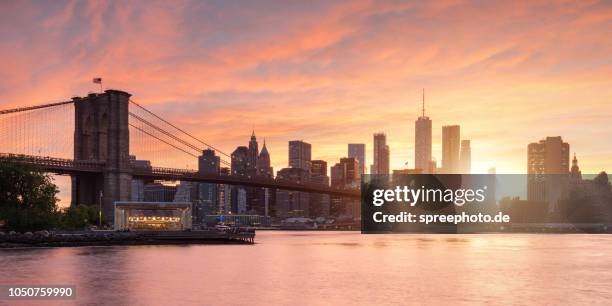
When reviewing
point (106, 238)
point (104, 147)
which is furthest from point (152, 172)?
point (106, 238)

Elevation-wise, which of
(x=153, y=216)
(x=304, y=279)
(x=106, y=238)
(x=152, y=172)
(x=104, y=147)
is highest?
(x=104, y=147)

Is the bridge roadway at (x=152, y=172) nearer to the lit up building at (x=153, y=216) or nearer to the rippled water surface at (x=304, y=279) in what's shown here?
the lit up building at (x=153, y=216)

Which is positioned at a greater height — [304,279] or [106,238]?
[304,279]

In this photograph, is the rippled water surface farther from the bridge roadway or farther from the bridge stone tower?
the bridge stone tower

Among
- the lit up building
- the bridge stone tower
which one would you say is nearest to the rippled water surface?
the lit up building

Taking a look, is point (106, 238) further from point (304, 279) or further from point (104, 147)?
point (304, 279)

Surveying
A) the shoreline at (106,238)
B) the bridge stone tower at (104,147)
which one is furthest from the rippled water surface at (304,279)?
the bridge stone tower at (104,147)
